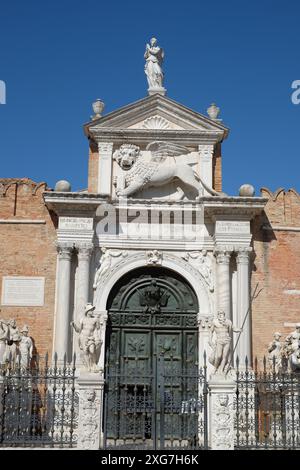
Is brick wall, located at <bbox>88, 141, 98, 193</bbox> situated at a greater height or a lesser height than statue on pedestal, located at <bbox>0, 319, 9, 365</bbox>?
greater

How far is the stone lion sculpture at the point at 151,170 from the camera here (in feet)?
57.1

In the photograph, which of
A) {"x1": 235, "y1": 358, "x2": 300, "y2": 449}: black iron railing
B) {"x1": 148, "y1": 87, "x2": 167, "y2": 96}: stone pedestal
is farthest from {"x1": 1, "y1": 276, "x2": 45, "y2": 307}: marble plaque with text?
{"x1": 148, "y1": 87, "x2": 167, "y2": 96}: stone pedestal

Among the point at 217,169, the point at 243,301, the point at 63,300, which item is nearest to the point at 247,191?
the point at 217,169

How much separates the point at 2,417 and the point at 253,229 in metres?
7.50

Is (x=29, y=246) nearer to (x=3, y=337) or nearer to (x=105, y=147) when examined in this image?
(x=3, y=337)

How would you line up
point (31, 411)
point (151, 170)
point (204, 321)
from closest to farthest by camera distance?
point (31, 411), point (204, 321), point (151, 170)

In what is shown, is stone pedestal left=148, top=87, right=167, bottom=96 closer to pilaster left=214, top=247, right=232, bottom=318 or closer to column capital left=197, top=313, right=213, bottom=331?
pilaster left=214, top=247, right=232, bottom=318

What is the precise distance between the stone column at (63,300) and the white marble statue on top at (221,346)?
415cm

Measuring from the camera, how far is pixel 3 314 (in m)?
16.8

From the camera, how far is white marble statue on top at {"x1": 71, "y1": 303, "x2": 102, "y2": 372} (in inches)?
504

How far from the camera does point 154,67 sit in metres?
18.6

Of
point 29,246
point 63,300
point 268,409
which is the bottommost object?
point 268,409

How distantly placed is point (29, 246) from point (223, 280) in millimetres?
4466

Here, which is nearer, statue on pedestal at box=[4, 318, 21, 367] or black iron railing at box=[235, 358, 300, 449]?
black iron railing at box=[235, 358, 300, 449]
